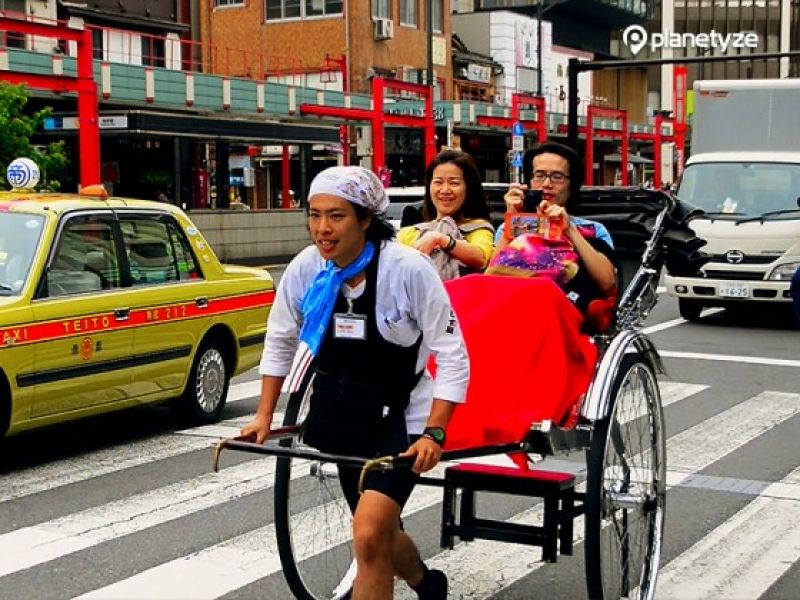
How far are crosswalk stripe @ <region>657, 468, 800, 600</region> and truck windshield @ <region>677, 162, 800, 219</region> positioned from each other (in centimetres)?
969

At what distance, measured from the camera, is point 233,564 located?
230 inches

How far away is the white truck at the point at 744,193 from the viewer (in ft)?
51.2

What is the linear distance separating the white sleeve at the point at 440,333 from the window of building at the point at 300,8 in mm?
46719

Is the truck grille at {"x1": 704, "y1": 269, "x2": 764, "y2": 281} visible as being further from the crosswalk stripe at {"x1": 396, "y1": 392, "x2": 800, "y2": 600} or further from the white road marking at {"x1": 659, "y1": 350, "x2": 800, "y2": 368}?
the crosswalk stripe at {"x1": 396, "y1": 392, "x2": 800, "y2": 600}

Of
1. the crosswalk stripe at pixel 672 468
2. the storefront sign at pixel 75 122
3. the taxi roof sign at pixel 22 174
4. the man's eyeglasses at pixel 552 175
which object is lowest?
the crosswalk stripe at pixel 672 468

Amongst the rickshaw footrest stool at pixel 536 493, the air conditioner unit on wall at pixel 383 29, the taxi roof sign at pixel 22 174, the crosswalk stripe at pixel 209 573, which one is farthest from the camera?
the air conditioner unit on wall at pixel 383 29

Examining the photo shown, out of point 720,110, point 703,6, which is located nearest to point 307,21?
point 720,110

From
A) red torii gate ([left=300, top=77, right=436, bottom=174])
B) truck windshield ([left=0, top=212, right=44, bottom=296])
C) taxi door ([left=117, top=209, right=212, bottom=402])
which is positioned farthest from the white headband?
red torii gate ([left=300, top=77, right=436, bottom=174])

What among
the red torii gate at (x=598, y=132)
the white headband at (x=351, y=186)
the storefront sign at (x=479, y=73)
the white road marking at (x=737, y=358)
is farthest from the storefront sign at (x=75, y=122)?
the storefront sign at (x=479, y=73)

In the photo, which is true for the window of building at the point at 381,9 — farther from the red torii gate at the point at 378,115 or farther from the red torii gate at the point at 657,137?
the red torii gate at the point at 657,137

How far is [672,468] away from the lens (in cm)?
799

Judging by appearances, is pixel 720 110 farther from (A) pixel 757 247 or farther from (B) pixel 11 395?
(B) pixel 11 395

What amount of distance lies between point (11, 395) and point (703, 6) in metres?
101

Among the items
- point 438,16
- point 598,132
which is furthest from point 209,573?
point 598,132
